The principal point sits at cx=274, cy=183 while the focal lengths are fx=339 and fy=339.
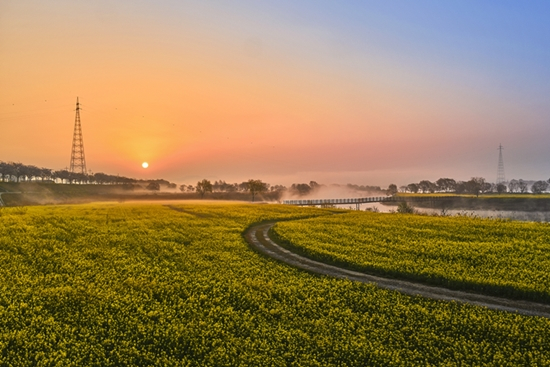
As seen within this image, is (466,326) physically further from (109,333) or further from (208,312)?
(109,333)

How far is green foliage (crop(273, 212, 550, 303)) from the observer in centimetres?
1766

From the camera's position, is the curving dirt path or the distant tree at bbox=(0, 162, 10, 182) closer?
the curving dirt path

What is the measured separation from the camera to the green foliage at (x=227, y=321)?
1077 centimetres

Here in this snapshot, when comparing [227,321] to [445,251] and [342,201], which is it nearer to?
[445,251]

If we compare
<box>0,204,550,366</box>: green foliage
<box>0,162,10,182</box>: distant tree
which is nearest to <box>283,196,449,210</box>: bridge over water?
<box>0,204,550,366</box>: green foliage

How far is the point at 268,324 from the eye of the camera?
42.1 ft

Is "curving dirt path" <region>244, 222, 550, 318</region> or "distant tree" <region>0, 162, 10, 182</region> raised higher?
"distant tree" <region>0, 162, 10, 182</region>

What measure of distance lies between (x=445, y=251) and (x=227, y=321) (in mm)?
17456

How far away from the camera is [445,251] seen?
78.1 ft

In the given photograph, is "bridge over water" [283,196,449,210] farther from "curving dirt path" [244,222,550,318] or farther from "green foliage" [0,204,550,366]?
"green foliage" [0,204,550,366]

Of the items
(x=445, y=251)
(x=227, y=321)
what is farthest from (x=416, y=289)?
(x=227, y=321)

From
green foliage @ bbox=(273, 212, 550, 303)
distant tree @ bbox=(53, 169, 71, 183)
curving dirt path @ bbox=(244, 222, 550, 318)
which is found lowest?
curving dirt path @ bbox=(244, 222, 550, 318)

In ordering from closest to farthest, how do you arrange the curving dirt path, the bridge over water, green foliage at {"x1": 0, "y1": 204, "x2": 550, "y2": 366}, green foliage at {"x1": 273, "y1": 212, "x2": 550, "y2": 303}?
green foliage at {"x1": 0, "y1": 204, "x2": 550, "y2": 366}, the curving dirt path, green foliage at {"x1": 273, "y1": 212, "x2": 550, "y2": 303}, the bridge over water

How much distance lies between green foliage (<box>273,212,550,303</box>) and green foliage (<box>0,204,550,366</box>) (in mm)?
3430
